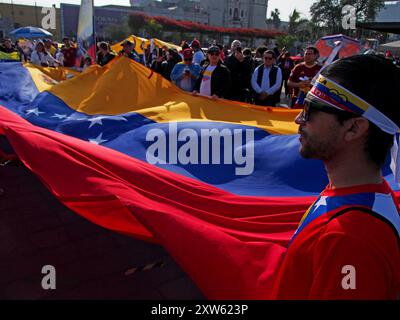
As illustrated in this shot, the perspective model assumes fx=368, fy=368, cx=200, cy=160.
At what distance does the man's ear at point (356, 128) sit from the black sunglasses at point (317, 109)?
20 millimetres

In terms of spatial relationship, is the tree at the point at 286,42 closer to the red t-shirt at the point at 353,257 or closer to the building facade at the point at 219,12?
the building facade at the point at 219,12

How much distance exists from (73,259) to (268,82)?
17.1ft

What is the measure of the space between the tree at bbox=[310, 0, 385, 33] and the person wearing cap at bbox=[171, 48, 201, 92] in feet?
155

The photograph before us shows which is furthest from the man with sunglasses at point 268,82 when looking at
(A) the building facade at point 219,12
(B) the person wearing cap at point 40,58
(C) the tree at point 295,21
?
(A) the building facade at point 219,12

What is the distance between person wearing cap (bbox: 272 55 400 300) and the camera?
0.96m

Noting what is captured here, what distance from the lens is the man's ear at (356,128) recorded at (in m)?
1.15

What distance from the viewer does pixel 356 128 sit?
116 cm

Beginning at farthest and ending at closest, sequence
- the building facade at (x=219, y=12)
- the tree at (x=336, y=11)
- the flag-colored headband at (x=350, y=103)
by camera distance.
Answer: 1. the building facade at (x=219, y=12)
2. the tree at (x=336, y=11)
3. the flag-colored headband at (x=350, y=103)

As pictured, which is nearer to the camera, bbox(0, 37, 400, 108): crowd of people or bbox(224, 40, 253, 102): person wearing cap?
bbox(0, 37, 400, 108): crowd of people

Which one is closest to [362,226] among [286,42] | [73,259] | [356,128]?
[356,128]

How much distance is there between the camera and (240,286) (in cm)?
178

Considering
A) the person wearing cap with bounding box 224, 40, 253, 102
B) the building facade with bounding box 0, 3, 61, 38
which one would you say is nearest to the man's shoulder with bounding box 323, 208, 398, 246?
the person wearing cap with bounding box 224, 40, 253, 102

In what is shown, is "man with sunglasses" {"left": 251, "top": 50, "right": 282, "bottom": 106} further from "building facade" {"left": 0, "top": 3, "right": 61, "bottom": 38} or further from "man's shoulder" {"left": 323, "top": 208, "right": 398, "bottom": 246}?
"building facade" {"left": 0, "top": 3, "right": 61, "bottom": 38}
